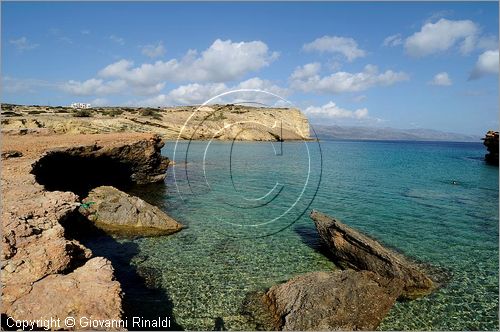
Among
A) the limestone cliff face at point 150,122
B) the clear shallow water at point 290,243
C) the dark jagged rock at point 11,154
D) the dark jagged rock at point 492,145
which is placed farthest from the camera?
the dark jagged rock at point 492,145

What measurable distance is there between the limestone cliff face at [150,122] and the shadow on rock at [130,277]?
24.3 metres


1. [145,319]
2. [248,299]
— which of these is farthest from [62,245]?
[248,299]

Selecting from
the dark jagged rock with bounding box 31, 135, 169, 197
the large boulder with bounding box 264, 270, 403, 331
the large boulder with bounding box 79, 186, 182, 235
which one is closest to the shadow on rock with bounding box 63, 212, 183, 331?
the large boulder with bounding box 79, 186, 182, 235

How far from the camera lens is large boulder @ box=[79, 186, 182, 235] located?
57.5 feet

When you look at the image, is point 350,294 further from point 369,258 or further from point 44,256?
point 44,256

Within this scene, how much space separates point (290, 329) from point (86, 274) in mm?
5843

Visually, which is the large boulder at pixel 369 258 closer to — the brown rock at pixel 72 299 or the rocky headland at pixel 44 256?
the rocky headland at pixel 44 256

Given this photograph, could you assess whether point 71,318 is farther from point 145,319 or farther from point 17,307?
point 145,319

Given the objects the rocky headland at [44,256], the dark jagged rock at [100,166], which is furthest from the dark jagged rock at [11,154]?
the dark jagged rock at [100,166]

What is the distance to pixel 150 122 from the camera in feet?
324

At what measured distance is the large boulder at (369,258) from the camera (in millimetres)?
12133

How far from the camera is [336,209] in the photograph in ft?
82.0

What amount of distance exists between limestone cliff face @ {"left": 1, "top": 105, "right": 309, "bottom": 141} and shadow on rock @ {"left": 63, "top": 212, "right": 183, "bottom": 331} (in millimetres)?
24290

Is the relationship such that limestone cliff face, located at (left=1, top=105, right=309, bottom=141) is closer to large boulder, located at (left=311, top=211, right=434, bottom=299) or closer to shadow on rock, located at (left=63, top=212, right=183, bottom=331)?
large boulder, located at (left=311, top=211, right=434, bottom=299)
